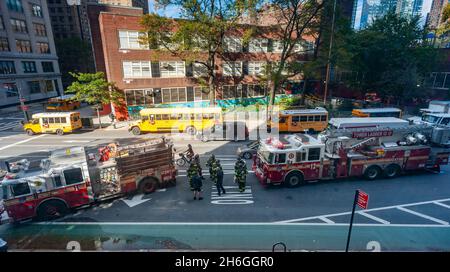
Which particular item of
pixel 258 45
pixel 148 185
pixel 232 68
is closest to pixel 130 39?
pixel 232 68

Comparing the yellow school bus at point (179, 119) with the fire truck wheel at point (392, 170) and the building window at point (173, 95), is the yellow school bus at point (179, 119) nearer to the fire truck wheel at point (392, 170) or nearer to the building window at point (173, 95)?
the building window at point (173, 95)

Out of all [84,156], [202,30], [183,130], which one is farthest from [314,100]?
[84,156]

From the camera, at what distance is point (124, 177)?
1220cm

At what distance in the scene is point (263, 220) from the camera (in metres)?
10.8

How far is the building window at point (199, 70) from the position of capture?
34381mm

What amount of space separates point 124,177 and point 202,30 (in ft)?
66.2

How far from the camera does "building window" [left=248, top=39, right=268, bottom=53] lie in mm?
36562

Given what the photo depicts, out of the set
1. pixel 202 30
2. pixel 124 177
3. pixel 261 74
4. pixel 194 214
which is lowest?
pixel 194 214

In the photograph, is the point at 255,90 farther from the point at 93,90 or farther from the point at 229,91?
the point at 93,90

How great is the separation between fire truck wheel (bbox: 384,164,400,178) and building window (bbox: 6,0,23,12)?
61.1 m

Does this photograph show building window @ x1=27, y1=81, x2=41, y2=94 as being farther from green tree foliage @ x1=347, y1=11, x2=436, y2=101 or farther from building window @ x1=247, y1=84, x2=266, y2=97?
green tree foliage @ x1=347, y1=11, x2=436, y2=101

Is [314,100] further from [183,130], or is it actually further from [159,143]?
[159,143]

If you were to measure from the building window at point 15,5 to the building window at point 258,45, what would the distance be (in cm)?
4363

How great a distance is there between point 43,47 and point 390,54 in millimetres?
63707
